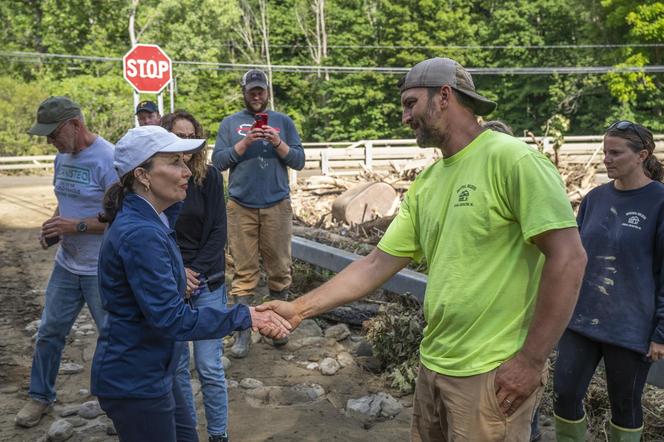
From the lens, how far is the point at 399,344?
19.4 ft

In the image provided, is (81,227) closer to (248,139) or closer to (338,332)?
(248,139)

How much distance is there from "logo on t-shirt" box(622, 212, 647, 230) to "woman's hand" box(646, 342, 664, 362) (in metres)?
0.59

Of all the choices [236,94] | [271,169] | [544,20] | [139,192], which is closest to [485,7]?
[544,20]

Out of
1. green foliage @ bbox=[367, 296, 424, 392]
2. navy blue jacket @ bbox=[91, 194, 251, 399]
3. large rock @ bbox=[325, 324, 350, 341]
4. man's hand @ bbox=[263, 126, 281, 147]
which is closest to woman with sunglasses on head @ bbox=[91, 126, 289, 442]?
navy blue jacket @ bbox=[91, 194, 251, 399]

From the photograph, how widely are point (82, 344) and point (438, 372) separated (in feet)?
16.3

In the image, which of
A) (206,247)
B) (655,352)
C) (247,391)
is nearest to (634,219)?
(655,352)

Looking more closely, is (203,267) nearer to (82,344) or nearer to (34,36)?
(82,344)

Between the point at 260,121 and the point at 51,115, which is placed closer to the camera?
the point at 51,115

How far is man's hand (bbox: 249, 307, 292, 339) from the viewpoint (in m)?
3.35

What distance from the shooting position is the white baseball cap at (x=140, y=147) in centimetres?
310

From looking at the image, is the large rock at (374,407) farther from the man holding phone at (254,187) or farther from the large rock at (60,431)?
the large rock at (60,431)

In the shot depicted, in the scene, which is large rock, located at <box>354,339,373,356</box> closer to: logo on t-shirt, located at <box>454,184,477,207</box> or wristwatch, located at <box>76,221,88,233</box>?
wristwatch, located at <box>76,221,88,233</box>

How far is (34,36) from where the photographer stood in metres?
48.2

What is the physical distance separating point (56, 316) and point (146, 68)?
9.55 meters
